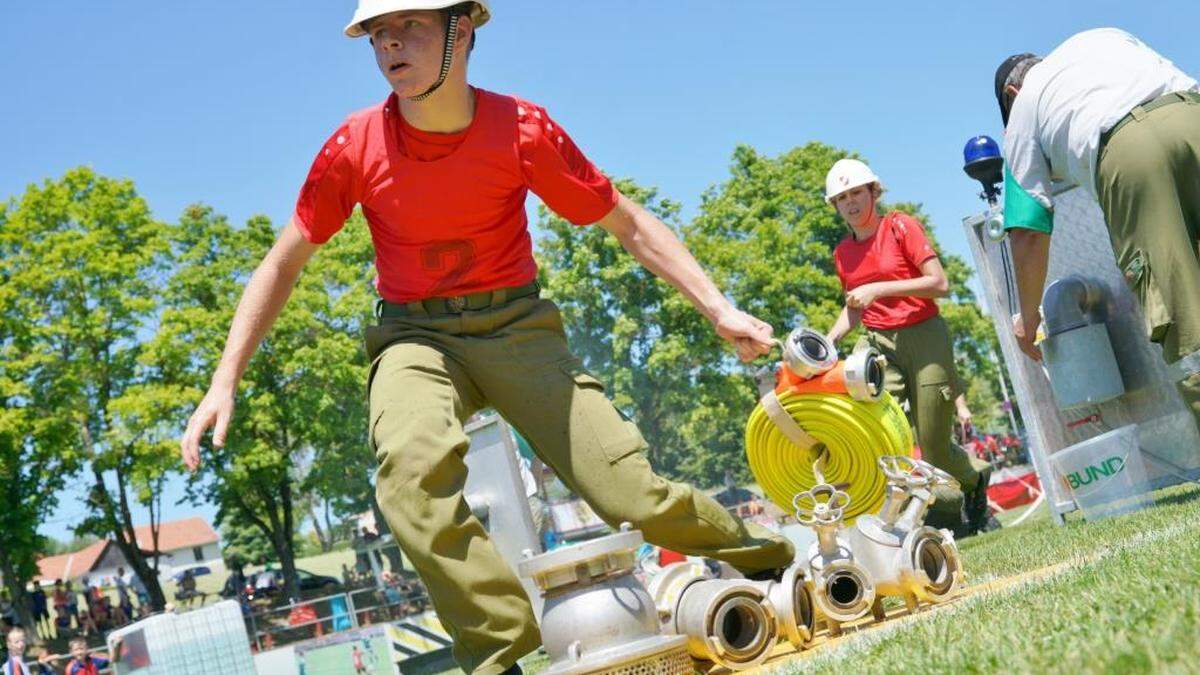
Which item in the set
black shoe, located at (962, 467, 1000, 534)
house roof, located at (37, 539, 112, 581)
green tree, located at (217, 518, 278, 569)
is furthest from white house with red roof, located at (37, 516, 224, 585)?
black shoe, located at (962, 467, 1000, 534)

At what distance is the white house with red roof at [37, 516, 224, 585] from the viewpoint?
376 feet

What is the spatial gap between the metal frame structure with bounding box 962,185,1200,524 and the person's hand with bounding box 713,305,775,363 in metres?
4.63

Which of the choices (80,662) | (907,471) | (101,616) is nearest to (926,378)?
(907,471)

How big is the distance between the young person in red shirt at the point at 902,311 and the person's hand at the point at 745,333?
3.93m

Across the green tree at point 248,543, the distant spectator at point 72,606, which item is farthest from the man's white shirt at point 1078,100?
the green tree at point 248,543

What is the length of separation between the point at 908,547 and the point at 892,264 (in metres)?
4.02

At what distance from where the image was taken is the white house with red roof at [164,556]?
114 metres

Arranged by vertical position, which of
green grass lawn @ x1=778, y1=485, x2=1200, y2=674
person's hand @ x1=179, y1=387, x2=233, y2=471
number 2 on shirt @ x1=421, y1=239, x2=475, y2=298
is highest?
number 2 on shirt @ x1=421, y1=239, x2=475, y2=298

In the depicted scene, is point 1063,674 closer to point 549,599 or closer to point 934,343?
point 549,599

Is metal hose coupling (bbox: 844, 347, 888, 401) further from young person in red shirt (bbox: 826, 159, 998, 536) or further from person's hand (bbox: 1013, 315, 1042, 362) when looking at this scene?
young person in red shirt (bbox: 826, 159, 998, 536)

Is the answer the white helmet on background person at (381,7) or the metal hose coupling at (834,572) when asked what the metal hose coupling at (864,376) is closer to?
the metal hose coupling at (834,572)

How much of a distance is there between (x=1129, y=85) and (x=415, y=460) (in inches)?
120

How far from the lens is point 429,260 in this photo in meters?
5.05

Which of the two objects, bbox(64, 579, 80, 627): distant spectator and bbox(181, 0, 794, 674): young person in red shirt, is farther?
bbox(64, 579, 80, 627): distant spectator
